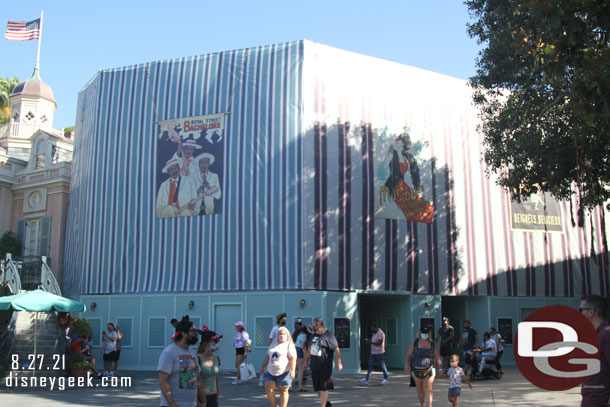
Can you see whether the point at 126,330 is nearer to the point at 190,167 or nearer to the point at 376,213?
the point at 190,167

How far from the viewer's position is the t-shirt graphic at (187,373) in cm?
625

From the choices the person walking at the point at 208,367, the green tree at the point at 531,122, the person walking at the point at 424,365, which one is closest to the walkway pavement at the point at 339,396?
the person walking at the point at 424,365

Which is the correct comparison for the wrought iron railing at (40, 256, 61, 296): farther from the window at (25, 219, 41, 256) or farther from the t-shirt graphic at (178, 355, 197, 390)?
the t-shirt graphic at (178, 355, 197, 390)

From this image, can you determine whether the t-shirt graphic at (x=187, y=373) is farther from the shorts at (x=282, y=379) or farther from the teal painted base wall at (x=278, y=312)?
the teal painted base wall at (x=278, y=312)

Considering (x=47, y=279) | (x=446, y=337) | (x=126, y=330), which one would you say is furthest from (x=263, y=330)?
(x=47, y=279)

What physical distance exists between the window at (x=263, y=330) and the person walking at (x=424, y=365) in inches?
388

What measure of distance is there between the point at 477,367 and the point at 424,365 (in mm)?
7739

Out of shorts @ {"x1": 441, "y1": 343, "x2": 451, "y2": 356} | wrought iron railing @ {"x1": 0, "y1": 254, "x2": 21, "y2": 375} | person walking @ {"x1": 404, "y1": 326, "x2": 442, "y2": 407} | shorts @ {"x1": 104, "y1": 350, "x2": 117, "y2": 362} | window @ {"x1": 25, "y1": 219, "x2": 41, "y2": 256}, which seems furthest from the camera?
window @ {"x1": 25, "y1": 219, "x2": 41, "y2": 256}

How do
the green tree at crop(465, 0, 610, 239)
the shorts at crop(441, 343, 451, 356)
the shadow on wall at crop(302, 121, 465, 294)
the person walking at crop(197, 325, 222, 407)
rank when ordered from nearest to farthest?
the person walking at crop(197, 325, 222, 407) → the green tree at crop(465, 0, 610, 239) → the shorts at crop(441, 343, 451, 356) → the shadow on wall at crop(302, 121, 465, 294)

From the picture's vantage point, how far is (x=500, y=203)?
24.8m

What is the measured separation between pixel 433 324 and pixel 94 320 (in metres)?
12.1

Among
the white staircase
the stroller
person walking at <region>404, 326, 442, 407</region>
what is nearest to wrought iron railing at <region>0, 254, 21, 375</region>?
the white staircase

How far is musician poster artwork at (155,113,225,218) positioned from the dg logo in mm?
17351

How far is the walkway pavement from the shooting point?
12.2m
